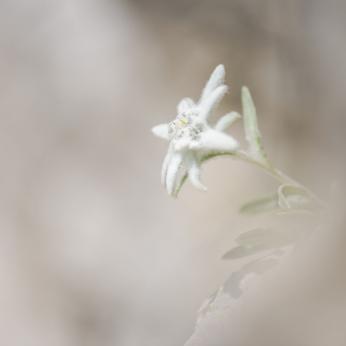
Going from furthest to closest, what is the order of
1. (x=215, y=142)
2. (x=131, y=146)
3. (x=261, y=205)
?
(x=131, y=146), (x=261, y=205), (x=215, y=142)

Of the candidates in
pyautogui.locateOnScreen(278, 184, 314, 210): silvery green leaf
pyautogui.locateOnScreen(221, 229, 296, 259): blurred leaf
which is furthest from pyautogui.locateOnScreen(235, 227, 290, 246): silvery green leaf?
pyautogui.locateOnScreen(278, 184, 314, 210): silvery green leaf

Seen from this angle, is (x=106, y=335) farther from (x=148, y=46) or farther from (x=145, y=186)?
(x=148, y=46)

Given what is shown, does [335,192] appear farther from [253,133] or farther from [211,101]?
[211,101]

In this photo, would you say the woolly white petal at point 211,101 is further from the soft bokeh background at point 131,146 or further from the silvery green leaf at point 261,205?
the soft bokeh background at point 131,146

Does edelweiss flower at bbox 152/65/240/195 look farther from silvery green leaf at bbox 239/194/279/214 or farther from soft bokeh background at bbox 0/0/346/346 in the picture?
soft bokeh background at bbox 0/0/346/346

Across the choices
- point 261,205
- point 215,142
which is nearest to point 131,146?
point 261,205

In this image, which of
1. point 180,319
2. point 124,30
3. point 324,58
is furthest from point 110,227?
point 324,58
